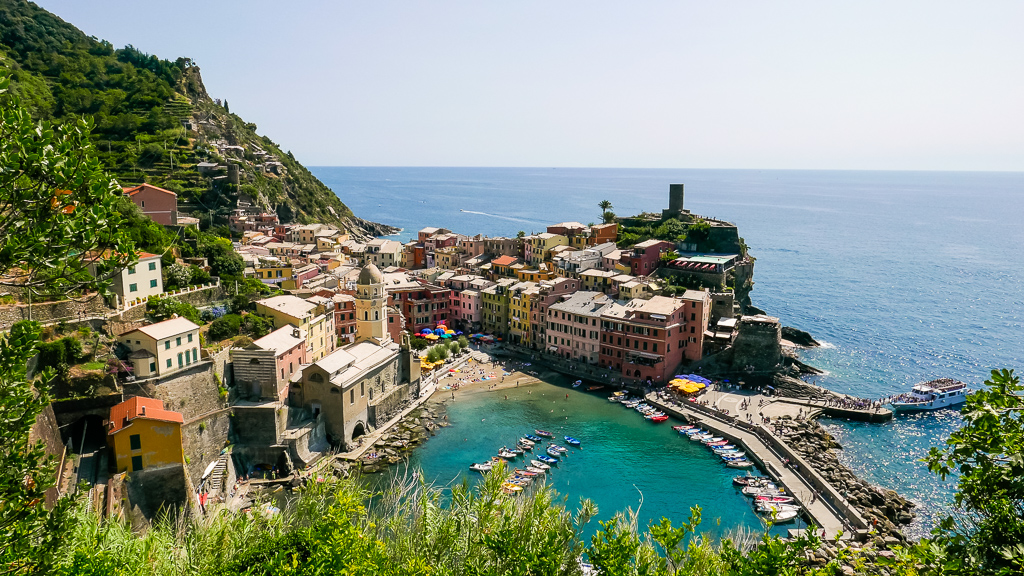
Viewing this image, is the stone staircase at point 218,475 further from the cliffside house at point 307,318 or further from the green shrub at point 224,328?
the cliffside house at point 307,318

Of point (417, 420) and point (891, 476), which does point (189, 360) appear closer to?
point (417, 420)

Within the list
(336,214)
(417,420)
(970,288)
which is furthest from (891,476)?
(336,214)

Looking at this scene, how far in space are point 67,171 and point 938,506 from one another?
40.6m

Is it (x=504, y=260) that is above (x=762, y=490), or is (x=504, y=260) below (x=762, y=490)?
above

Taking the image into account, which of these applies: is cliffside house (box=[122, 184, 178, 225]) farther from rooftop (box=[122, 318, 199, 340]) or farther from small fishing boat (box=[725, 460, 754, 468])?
small fishing boat (box=[725, 460, 754, 468])

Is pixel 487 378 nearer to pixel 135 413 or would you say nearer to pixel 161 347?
pixel 161 347

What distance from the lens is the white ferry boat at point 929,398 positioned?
4697 cm

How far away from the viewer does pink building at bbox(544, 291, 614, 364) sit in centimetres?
5419

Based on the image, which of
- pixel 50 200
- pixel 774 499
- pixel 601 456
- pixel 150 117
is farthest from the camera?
pixel 150 117

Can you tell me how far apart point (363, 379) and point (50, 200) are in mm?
32158

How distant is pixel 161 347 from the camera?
1239 inches

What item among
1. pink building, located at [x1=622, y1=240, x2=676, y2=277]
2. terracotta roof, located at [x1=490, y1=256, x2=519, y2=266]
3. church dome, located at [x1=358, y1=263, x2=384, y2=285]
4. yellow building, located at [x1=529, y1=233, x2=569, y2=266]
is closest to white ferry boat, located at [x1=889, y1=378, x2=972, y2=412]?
pink building, located at [x1=622, y1=240, x2=676, y2=277]

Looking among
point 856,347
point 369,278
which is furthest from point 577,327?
point 856,347

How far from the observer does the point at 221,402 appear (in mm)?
34031
